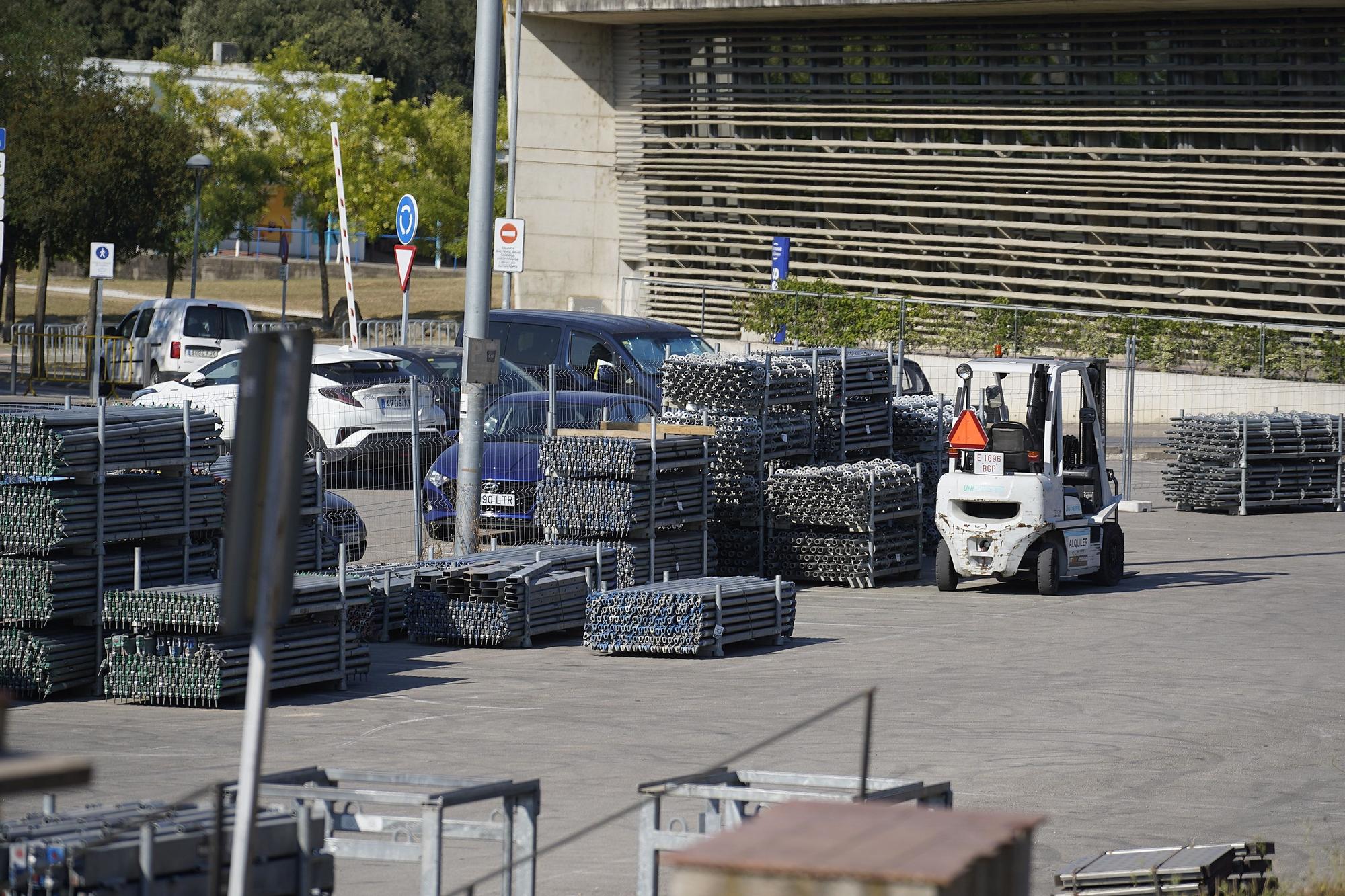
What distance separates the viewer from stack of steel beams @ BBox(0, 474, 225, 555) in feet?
39.7

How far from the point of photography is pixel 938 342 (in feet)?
122

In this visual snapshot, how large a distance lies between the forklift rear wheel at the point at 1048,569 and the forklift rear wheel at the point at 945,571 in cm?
75

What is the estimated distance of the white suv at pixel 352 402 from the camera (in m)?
23.4

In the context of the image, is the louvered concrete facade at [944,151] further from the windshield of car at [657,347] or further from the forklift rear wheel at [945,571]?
the forklift rear wheel at [945,571]

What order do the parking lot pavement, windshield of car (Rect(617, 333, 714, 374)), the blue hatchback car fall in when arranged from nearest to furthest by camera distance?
the parking lot pavement
the blue hatchback car
windshield of car (Rect(617, 333, 714, 374))

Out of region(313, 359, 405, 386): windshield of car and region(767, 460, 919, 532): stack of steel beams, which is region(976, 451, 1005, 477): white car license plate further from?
region(313, 359, 405, 386): windshield of car

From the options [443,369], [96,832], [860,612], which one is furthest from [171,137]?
[96,832]

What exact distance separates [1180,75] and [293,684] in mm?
27995

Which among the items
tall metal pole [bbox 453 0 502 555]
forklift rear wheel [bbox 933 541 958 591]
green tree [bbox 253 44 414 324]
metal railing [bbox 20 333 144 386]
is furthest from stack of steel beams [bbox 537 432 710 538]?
green tree [bbox 253 44 414 324]

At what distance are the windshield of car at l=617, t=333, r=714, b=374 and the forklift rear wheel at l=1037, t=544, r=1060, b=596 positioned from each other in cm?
742

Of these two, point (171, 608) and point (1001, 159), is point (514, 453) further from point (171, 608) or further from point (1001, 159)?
point (1001, 159)

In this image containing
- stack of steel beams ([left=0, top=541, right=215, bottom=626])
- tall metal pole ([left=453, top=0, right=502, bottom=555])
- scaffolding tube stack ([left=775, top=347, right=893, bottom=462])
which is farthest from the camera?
scaffolding tube stack ([left=775, top=347, right=893, bottom=462])

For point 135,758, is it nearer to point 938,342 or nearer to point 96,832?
point 96,832

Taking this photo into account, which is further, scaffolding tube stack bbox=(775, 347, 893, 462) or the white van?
the white van
